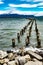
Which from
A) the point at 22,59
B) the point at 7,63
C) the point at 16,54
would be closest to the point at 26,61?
the point at 22,59

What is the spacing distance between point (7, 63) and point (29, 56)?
128 centimetres

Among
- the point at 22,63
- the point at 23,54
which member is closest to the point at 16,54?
the point at 23,54

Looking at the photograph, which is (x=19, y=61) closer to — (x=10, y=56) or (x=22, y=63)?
(x=22, y=63)

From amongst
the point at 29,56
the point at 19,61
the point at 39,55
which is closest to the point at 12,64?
the point at 19,61

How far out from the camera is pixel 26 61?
982 cm

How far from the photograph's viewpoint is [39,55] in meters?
11.0

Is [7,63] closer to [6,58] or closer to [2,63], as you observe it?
[2,63]

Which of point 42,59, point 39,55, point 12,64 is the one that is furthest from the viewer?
point 39,55

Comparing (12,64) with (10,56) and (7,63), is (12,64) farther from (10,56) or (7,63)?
(10,56)

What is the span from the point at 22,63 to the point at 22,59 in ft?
0.69

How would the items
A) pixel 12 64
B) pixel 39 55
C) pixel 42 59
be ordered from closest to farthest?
pixel 12 64 < pixel 42 59 < pixel 39 55

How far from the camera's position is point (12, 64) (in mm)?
9500

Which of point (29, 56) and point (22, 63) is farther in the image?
point (29, 56)

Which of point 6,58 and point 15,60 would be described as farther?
point 6,58
